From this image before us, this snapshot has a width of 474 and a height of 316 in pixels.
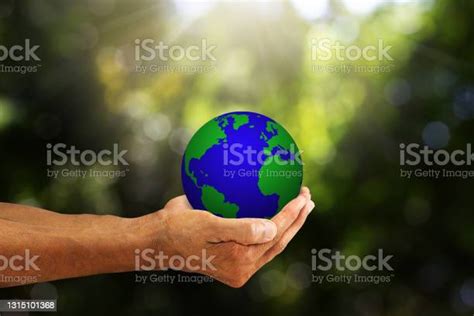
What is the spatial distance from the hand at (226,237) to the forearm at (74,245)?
244 millimetres

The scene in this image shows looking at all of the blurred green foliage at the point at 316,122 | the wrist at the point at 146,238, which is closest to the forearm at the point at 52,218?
the wrist at the point at 146,238

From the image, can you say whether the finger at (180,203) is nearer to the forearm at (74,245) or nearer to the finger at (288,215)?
the forearm at (74,245)

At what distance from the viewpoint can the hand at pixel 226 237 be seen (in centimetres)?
743

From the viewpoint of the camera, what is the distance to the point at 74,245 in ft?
27.4

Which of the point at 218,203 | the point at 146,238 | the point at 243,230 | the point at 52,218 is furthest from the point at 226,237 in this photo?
the point at 52,218

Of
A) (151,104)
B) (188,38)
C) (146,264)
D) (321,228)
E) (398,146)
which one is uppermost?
(188,38)

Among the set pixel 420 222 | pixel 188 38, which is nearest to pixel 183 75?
pixel 188 38

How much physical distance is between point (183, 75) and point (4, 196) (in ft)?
20.3

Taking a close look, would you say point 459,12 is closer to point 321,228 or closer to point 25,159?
point 321,228

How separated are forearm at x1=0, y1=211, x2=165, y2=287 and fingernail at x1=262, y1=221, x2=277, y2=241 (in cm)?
145

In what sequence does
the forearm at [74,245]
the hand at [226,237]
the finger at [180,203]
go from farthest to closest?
the finger at [180,203]
the forearm at [74,245]
the hand at [226,237]

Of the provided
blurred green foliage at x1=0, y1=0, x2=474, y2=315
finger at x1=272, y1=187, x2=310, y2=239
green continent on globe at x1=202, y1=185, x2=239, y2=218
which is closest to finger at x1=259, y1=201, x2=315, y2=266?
finger at x1=272, y1=187, x2=310, y2=239

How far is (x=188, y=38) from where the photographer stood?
1942 centimetres

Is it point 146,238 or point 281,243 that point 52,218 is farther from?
point 281,243
